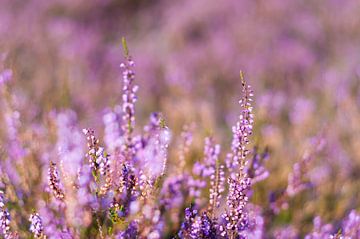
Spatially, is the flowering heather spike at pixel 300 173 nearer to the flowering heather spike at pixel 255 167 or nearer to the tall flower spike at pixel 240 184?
the flowering heather spike at pixel 255 167

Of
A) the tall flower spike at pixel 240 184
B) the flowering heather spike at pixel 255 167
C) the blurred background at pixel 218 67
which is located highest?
the blurred background at pixel 218 67

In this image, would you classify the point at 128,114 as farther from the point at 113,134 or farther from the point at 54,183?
→ the point at 54,183

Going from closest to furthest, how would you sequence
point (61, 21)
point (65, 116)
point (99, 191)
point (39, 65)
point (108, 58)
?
point (99, 191), point (65, 116), point (39, 65), point (108, 58), point (61, 21)

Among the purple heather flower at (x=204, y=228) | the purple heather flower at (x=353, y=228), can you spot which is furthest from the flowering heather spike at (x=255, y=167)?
the purple heather flower at (x=204, y=228)

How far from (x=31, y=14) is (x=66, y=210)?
24.5 ft

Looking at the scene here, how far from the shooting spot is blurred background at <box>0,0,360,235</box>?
404cm

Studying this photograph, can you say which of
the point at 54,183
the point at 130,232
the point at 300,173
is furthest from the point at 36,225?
the point at 300,173

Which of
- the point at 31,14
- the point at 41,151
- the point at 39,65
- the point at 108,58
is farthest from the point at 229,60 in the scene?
the point at 41,151

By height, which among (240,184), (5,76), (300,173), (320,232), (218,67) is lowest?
(240,184)

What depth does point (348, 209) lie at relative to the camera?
3.31 m

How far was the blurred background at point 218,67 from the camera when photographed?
404 centimetres

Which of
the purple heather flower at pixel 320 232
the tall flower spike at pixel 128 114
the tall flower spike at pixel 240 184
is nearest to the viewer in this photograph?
the tall flower spike at pixel 128 114

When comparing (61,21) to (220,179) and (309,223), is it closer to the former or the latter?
(309,223)

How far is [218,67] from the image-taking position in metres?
6.96
